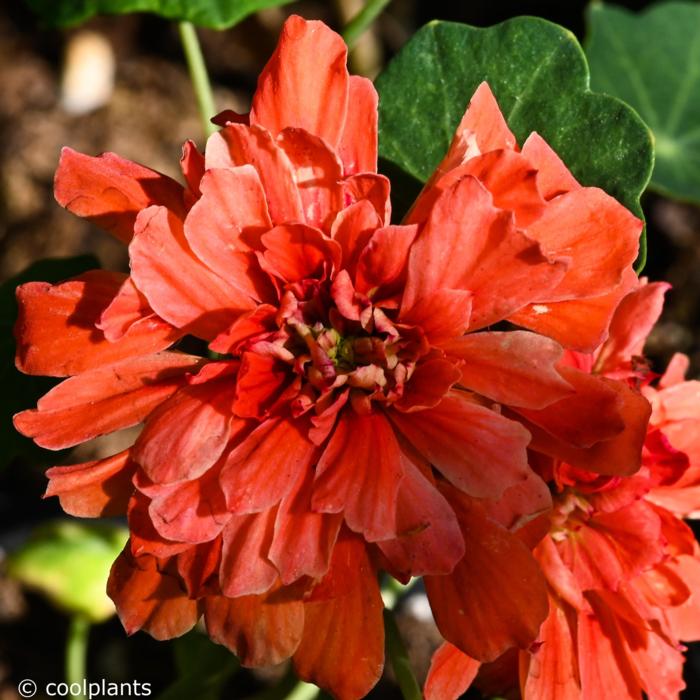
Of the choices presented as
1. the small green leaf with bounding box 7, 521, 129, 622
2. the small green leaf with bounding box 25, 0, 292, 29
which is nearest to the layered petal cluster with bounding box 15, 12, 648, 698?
the small green leaf with bounding box 25, 0, 292, 29

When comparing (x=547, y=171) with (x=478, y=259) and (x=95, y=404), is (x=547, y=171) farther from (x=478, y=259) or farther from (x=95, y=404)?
(x=95, y=404)

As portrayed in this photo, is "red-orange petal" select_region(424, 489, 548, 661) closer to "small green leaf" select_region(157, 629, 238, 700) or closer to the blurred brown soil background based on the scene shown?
"small green leaf" select_region(157, 629, 238, 700)

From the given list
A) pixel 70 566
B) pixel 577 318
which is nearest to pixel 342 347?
pixel 577 318

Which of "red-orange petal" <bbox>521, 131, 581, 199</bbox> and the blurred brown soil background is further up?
"red-orange petal" <bbox>521, 131, 581, 199</bbox>

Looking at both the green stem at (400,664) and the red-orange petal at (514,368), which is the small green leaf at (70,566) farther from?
the red-orange petal at (514,368)

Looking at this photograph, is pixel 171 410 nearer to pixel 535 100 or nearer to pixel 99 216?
pixel 99 216

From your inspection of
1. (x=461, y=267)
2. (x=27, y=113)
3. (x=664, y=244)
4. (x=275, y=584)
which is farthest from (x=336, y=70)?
(x=27, y=113)
